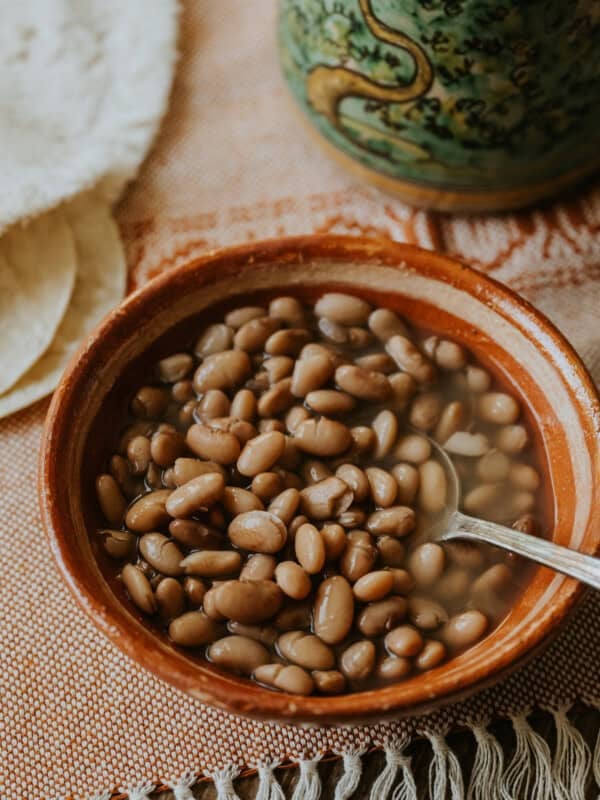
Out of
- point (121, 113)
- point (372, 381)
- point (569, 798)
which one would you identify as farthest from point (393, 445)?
point (121, 113)

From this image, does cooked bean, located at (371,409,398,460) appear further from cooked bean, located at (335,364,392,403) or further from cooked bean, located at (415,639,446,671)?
cooked bean, located at (415,639,446,671)

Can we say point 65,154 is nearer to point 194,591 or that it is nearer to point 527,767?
point 194,591

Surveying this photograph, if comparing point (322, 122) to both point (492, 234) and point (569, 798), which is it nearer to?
point (492, 234)

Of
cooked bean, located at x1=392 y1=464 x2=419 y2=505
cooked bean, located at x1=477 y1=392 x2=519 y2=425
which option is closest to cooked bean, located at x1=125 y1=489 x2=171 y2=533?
cooked bean, located at x1=392 y1=464 x2=419 y2=505

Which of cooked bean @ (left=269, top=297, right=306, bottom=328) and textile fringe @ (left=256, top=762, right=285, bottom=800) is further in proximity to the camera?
cooked bean @ (left=269, top=297, right=306, bottom=328)

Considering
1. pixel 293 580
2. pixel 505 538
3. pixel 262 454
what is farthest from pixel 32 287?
pixel 505 538

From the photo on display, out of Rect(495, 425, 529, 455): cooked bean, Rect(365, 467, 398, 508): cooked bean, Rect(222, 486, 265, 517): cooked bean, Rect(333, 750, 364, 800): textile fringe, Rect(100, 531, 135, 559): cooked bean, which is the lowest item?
Rect(333, 750, 364, 800): textile fringe
